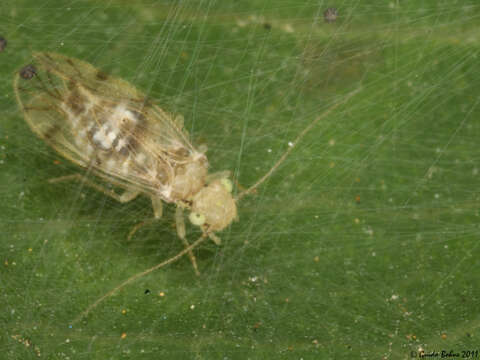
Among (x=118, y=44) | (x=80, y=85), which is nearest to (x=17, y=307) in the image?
(x=80, y=85)

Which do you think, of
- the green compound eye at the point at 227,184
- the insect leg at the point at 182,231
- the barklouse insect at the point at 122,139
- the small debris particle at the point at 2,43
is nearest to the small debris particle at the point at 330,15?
the barklouse insect at the point at 122,139

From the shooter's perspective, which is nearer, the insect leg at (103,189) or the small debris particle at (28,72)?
the small debris particle at (28,72)

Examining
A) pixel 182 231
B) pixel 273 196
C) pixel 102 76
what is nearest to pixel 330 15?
pixel 273 196

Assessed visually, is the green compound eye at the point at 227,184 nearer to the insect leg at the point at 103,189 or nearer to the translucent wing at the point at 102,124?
the translucent wing at the point at 102,124

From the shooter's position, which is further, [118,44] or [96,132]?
[118,44]

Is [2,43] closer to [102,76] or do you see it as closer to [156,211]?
[102,76]

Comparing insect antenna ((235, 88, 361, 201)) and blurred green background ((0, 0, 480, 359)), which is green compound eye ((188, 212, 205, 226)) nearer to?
blurred green background ((0, 0, 480, 359))

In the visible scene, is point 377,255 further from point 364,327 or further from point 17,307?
point 17,307
